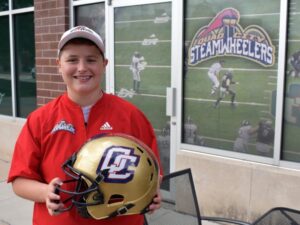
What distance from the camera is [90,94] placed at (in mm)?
1725

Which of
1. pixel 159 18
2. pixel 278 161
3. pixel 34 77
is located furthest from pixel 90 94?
pixel 34 77

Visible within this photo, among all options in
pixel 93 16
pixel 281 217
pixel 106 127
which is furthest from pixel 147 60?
pixel 106 127

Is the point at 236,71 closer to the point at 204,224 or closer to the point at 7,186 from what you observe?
the point at 204,224

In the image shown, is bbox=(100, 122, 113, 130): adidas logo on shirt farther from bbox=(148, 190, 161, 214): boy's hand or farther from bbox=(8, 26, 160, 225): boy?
bbox=(148, 190, 161, 214): boy's hand

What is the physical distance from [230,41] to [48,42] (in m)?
2.65

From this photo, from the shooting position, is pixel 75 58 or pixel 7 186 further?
pixel 7 186

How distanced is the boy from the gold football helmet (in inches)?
4.7

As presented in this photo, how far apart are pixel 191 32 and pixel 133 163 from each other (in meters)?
2.90

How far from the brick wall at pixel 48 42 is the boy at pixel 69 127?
11.9 ft

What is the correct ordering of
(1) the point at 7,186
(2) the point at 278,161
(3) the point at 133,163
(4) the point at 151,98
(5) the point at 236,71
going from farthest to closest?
(1) the point at 7,186
(4) the point at 151,98
(5) the point at 236,71
(2) the point at 278,161
(3) the point at 133,163

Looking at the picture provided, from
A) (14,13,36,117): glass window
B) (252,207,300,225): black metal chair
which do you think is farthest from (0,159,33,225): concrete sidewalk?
(252,207,300,225): black metal chair

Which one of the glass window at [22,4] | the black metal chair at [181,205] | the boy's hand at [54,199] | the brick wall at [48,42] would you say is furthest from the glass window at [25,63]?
the boy's hand at [54,199]

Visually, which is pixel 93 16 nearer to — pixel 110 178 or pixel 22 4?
pixel 22 4

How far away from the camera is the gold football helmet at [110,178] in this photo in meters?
1.41
